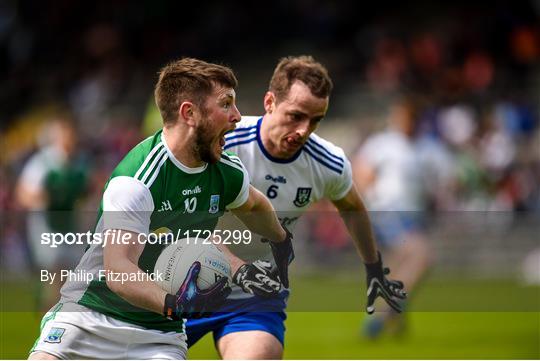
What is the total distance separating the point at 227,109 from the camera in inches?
197

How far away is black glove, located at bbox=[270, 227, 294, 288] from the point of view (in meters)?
5.47

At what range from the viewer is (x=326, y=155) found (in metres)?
6.32

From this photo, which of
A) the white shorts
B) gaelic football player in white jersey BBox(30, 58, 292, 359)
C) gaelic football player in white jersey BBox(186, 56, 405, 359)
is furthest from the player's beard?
gaelic football player in white jersey BBox(186, 56, 405, 359)

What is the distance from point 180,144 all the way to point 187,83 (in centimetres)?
28

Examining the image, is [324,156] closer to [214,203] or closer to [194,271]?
[214,203]

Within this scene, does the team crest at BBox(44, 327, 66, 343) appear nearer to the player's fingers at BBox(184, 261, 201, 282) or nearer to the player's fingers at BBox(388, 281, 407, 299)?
the player's fingers at BBox(184, 261, 201, 282)

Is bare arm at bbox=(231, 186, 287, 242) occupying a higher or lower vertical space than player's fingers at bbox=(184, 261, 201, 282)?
higher

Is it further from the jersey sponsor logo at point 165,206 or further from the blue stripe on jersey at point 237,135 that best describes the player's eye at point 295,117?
the jersey sponsor logo at point 165,206

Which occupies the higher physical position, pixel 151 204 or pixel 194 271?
pixel 151 204

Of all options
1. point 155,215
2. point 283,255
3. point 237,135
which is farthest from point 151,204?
point 237,135

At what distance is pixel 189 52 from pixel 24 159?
5.25 meters

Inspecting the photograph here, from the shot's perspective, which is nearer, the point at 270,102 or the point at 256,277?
the point at 256,277

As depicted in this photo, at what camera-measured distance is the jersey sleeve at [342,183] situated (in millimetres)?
6262

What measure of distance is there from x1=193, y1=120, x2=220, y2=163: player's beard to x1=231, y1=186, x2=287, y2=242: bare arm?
1.30ft
